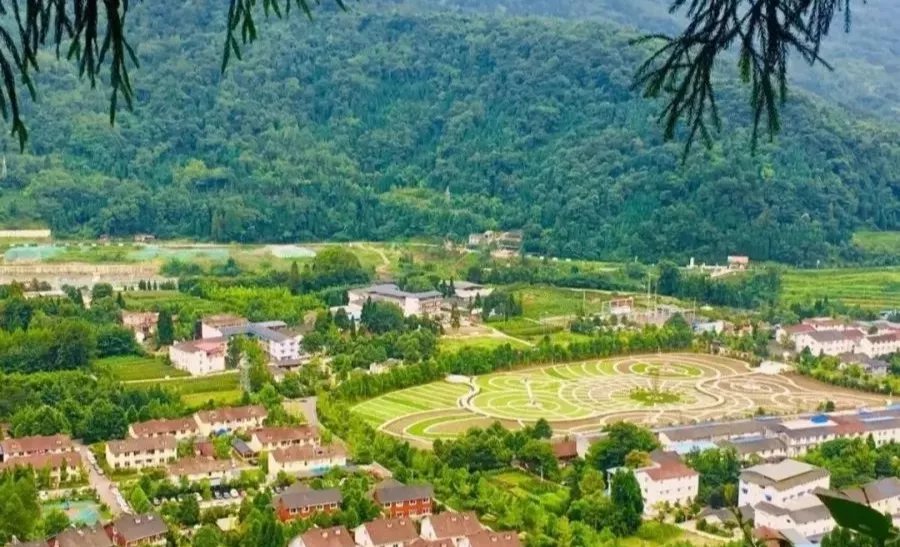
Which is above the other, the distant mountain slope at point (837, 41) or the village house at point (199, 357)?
the distant mountain slope at point (837, 41)

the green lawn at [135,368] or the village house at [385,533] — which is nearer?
→ the village house at [385,533]

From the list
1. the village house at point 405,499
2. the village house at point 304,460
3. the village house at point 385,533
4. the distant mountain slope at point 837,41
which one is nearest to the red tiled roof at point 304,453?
the village house at point 304,460

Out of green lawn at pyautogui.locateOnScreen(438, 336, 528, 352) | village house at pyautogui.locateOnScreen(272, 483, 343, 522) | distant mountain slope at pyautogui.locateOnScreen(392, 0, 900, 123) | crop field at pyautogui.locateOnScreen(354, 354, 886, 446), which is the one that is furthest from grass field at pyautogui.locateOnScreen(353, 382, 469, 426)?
distant mountain slope at pyautogui.locateOnScreen(392, 0, 900, 123)

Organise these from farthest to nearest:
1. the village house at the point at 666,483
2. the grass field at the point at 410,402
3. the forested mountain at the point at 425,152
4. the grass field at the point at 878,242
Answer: the forested mountain at the point at 425,152 → the grass field at the point at 878,242 → the grass field at the point at 410,402 → the village house at the point at 666,483

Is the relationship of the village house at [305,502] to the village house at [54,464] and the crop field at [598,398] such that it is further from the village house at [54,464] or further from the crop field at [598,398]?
the crop field at [598,398]

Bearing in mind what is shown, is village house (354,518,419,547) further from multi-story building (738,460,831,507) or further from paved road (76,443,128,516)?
multi-story building (738,460,831,507)

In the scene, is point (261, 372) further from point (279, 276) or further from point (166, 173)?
point (166, 173)

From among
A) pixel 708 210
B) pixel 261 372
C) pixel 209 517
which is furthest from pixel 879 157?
pixel 209 517

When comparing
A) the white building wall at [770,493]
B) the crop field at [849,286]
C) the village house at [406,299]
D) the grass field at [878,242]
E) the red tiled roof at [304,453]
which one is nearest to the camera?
the white building wall at [770,493]
